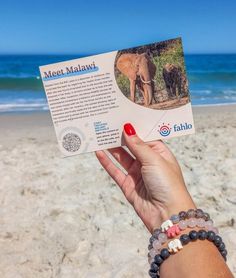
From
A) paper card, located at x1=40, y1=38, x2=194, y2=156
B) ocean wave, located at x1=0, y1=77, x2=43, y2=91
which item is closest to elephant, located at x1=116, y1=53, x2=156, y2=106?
paper card, located at x1=40, y1=38, x2=194, y2=156

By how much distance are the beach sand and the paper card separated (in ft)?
3.76

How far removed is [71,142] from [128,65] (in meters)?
0.39

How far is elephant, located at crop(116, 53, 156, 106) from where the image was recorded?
1.73 m

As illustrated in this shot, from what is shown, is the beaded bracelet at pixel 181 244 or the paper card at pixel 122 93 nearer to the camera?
the beaded bracelet at pixel 181 244

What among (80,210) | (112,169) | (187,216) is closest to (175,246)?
(187,216)

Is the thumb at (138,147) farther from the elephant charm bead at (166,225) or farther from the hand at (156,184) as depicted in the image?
the elephant charm bead at (166,225)

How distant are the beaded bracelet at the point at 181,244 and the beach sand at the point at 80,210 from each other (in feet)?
3.74

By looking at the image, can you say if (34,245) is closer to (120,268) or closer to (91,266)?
(91,266)

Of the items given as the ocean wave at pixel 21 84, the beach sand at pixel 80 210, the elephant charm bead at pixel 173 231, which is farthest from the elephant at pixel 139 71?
the ocean wave at pixel 21 84

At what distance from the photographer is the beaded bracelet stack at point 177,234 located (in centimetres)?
148

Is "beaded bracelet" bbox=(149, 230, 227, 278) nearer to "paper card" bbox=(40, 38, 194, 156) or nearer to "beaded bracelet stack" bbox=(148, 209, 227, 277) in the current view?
"beaded bracelet stack" bbox=(148, 209, 227, 277)

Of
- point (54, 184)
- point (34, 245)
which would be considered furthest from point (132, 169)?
point (54, 184)

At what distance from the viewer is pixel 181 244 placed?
147cm

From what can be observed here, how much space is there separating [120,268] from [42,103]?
7885mm
